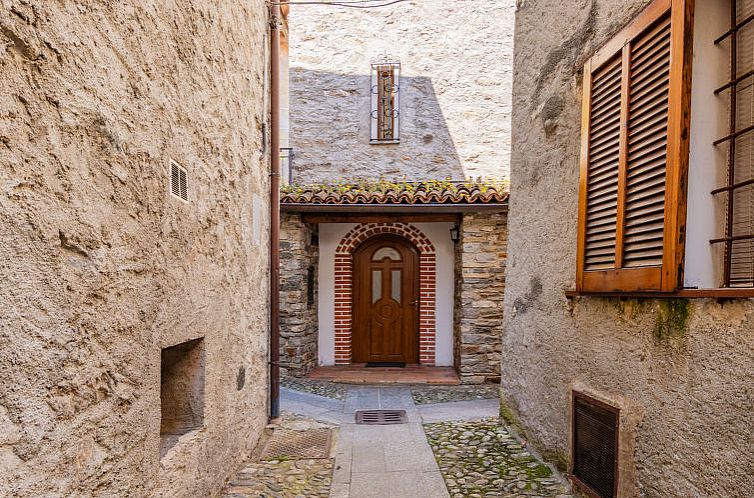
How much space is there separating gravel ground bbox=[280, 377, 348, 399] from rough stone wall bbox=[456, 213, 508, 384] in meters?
1.64

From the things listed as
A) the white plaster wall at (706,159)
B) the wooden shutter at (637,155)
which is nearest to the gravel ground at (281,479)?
the wooden shutter at (637,155)

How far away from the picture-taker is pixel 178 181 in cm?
228

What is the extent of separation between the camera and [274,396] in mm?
4488

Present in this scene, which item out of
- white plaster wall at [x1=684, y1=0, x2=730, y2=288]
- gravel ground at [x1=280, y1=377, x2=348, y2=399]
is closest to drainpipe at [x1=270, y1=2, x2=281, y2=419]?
gravel ground at [x1=280, y1=377, x2=348, y2=399]

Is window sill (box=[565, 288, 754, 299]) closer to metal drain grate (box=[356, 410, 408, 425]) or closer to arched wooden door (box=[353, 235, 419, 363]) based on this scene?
metal drain grate (box=[356, 410, 408, 425])

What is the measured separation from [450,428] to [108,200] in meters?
3.77

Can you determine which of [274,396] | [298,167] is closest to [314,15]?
[298,167]

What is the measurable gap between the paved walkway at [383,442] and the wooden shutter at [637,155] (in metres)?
1.82

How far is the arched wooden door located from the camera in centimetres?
745

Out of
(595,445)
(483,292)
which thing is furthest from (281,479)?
(483,292)

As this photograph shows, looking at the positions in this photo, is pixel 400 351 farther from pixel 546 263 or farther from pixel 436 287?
pixel 546 263

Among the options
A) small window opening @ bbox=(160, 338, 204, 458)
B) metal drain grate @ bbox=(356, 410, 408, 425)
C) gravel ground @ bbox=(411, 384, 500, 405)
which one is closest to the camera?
small window opening @ bbox=(160, 338, 204, 458)

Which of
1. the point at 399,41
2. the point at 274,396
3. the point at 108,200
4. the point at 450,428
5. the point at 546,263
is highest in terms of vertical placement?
the point at 399,41

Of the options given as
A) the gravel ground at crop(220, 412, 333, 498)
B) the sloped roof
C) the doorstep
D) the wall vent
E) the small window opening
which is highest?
the sloped roof
